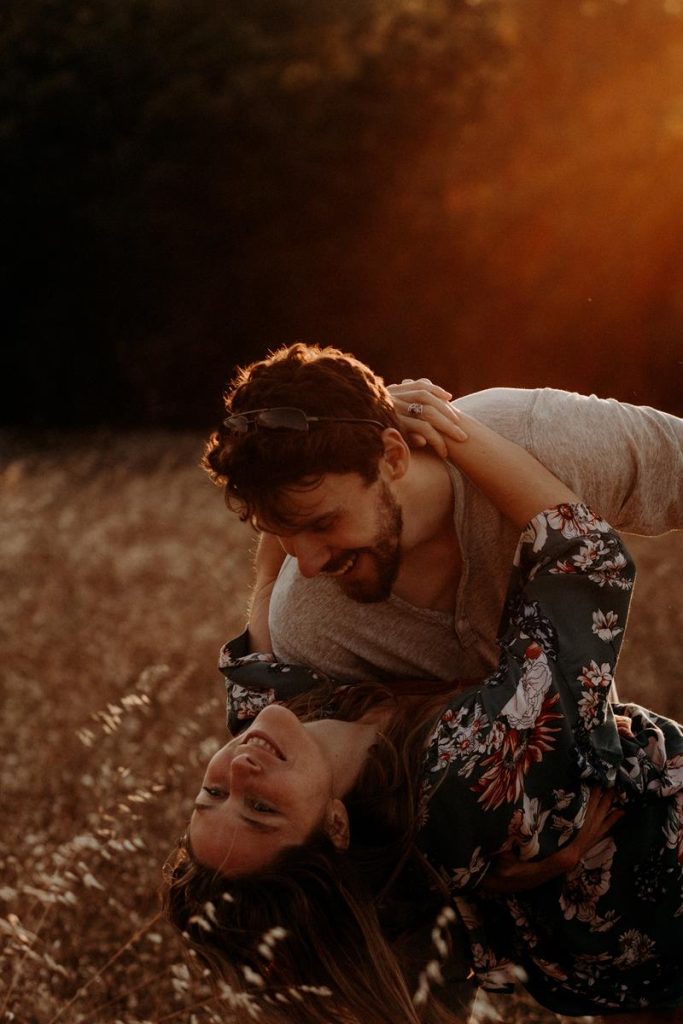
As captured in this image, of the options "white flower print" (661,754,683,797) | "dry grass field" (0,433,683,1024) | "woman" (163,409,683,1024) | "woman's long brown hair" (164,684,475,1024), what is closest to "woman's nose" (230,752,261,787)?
"woman" (163,409,683,1024)

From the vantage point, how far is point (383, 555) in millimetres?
2527

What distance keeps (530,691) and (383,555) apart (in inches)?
17.9

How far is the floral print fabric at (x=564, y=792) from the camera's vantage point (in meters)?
2.22

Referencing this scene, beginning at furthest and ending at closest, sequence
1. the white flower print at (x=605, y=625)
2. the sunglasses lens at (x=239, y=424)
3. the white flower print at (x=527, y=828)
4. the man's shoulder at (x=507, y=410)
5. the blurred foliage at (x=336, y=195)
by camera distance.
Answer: the blurred foliage at (x=336, y=195), the man's shoulder at (x=507, y=410), the sunglasses lens at (x=239, y=424), the white flower print at (x=605, y=625), the white flower print at (x=527, y=828)

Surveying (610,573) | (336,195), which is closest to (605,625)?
(610,573)

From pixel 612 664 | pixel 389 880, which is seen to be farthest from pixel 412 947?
pixel 612 664

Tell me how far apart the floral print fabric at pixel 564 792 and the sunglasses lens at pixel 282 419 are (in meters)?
0.49

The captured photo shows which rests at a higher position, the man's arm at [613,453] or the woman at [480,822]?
the man's arm at [613,453]

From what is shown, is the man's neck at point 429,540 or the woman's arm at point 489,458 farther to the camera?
the man's neck at point 429,540

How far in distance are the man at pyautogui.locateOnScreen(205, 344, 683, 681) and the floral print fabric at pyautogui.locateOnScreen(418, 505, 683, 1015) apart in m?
0.19

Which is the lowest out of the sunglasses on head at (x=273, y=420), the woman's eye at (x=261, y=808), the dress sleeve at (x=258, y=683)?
the woman's eye at (x=261, y=808)

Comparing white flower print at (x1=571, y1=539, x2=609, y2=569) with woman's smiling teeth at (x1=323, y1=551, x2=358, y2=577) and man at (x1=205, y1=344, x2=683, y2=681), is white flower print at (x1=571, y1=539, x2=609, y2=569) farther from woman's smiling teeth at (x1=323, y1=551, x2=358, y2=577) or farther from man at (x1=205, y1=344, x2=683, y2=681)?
woman's smiling teeth at (x1=323, y1=551, x2=358, y2=577)

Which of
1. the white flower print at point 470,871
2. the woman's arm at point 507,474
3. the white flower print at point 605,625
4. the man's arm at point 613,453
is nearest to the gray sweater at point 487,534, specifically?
the man's arm at point 613,453

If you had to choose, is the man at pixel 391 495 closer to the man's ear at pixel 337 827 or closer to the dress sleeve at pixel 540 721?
the dress sleeve at pixel 540 721
